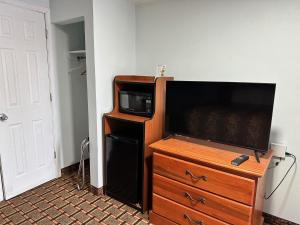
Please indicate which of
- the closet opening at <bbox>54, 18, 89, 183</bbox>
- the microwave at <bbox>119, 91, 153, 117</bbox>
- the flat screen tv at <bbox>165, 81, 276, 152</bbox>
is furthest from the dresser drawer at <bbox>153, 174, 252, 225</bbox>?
the closet opening at <bbox>54, 18, 89, 183</bbox>

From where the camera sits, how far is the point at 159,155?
2010mm

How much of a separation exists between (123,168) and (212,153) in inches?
39.9

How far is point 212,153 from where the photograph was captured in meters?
1.86

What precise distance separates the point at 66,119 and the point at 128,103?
1.15m

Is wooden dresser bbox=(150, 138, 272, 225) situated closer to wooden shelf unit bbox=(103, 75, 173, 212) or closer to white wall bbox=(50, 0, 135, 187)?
wooden shelf unit bbox=(103, 75, 173, 212)

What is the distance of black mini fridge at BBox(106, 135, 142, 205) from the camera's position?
7.47 ft

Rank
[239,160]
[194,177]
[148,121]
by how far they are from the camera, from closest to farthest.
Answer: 1. [239,160]
2. [194,177]
3. [148,121]

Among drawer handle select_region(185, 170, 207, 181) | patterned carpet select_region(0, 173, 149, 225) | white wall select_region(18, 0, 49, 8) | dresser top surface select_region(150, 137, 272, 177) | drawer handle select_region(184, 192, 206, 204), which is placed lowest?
patterned carpet select_region(0, 173, 149, 225)

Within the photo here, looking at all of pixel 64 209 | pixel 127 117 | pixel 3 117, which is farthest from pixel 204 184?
pixel 3 117

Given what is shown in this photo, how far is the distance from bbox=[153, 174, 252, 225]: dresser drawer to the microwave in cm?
70

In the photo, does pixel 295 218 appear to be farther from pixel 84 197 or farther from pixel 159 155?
pixel 84 197

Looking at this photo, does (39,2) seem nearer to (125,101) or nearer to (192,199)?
(125,101)

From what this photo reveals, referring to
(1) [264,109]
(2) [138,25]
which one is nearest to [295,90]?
(1) [264,109]

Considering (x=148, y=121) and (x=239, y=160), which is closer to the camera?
(x=239, y=160)
